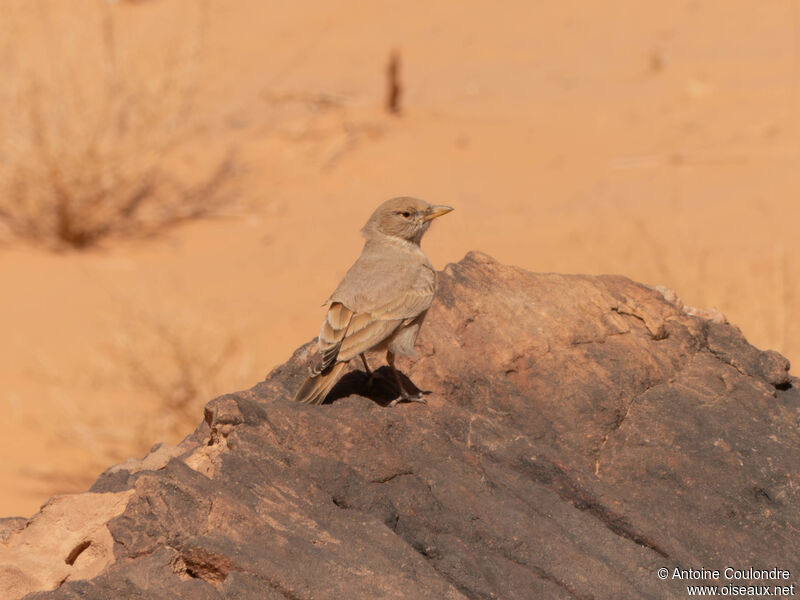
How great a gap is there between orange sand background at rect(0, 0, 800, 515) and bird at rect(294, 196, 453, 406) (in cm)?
426

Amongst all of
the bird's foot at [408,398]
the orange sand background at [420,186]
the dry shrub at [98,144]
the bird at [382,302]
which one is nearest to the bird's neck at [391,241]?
the bird at [382,302]

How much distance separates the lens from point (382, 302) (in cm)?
432

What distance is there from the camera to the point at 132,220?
13.2 metres

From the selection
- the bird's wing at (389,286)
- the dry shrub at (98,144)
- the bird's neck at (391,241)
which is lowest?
the bird's wing at (389,286)

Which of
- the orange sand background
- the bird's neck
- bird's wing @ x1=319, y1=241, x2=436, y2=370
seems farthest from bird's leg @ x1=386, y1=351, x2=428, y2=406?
the orange sand background

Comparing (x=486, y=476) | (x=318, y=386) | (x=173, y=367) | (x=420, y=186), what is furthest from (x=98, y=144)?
(x=486, y=476)

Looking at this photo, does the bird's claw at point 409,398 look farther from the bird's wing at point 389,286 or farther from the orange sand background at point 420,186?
the orange sand background at point 420,186

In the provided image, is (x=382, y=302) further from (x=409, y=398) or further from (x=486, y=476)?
(x=486, y=476)

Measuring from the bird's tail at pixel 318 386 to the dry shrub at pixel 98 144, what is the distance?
30.5 feet

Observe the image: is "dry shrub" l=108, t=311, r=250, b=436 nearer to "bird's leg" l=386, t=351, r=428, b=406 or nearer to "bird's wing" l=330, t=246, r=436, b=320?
"bird's wing" l=330, t=246, r=436, b=320

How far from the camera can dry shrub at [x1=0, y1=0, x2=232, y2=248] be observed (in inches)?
489

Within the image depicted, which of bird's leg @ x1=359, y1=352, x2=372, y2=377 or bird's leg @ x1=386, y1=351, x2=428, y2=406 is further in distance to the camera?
bird's leg @ x1=359, y1=352, x2=372, y2=377

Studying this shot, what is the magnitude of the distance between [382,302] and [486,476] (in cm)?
94

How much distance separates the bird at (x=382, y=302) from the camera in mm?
4148
